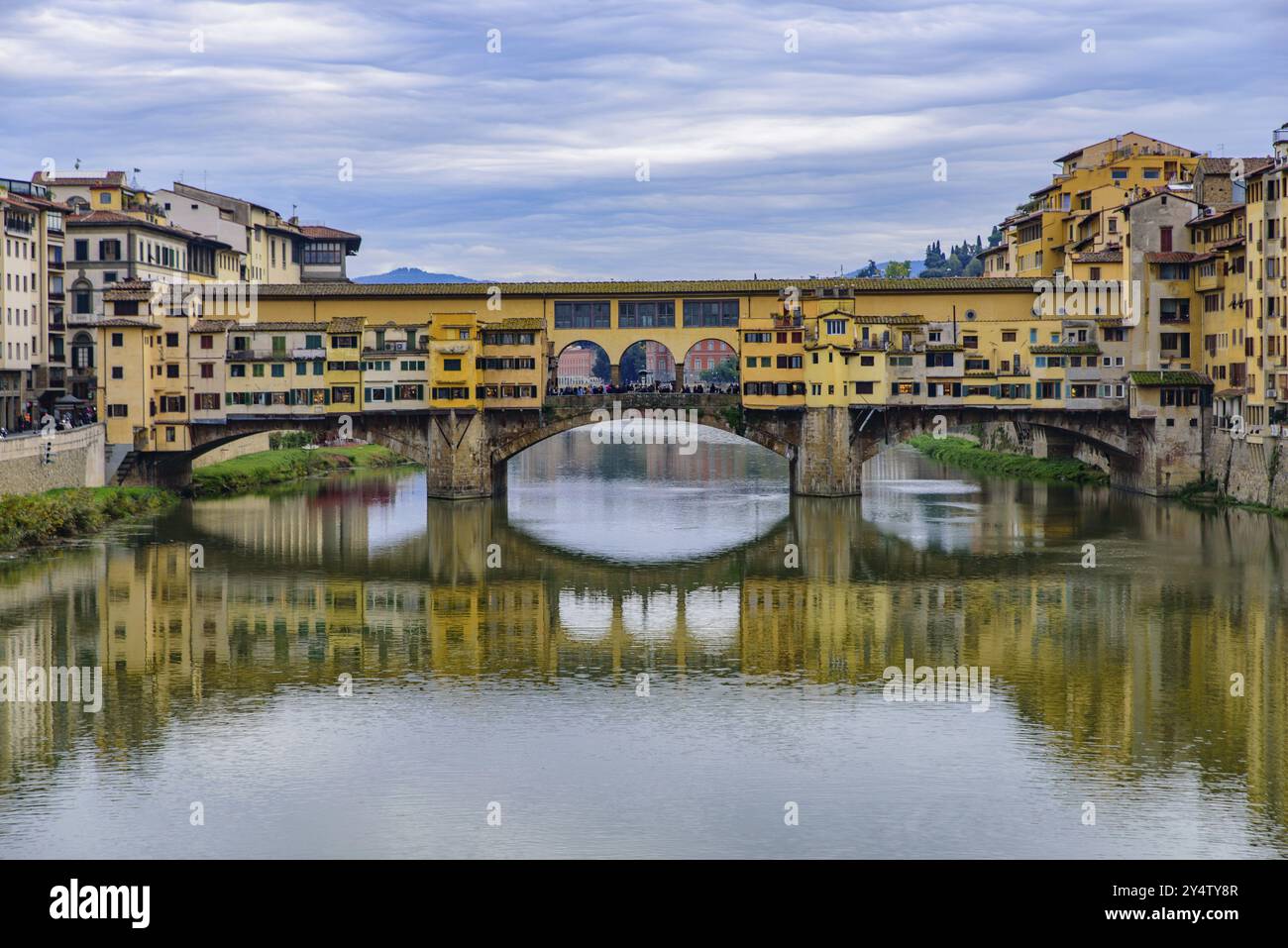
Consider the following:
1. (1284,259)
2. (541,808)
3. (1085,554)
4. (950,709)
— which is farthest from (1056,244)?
(541,808)

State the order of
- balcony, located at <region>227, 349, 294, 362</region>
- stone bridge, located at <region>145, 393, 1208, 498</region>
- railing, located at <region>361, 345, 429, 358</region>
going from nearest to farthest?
balcony, located at <region>227, 349, 294, 362</region> < stone bridge, located at <region>145, 393, 1208, 498</region> < railing, located at <region>361, 345, 429, 358</region>

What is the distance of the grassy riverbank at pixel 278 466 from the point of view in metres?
77.4

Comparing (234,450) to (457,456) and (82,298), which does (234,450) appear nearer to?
(82,298)

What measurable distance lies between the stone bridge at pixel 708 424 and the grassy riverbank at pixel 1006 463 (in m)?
5.17

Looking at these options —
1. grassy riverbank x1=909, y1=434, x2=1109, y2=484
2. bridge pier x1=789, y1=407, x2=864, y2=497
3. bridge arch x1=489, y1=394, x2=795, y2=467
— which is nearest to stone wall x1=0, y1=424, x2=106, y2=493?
bridge arch x1=489, y1=394, x2=795, y2=467

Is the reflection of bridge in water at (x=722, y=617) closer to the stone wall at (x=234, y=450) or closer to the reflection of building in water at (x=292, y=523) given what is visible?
the reflection of building in water at (x=292, y=523)

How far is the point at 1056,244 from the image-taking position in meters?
88.8

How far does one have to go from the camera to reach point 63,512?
59219 millimetres

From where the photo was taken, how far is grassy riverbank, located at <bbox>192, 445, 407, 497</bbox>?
77438mm

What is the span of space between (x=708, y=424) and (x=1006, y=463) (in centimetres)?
2361

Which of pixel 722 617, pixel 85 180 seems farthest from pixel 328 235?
pixel 722 617

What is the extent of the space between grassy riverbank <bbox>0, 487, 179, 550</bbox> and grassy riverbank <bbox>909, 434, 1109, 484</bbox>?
139 ft

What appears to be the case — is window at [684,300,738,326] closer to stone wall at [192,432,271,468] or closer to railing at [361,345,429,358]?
railing at [361,345,429,358]

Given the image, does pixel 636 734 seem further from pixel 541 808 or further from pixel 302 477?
pixel 302 477
